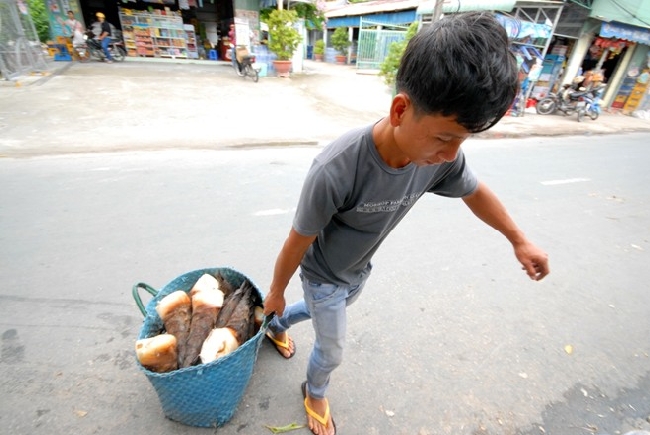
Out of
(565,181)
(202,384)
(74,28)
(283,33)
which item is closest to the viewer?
(202,384)

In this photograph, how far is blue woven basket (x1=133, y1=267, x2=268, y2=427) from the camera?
1298 millimetres

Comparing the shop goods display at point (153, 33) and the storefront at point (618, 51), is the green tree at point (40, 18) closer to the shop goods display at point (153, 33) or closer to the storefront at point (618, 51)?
the shop goods display at point (153, 33)

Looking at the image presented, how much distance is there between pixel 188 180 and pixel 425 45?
3682 millimetres

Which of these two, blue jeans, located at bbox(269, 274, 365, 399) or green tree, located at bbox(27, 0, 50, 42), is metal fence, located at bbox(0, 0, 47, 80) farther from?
blue jeans, located at bbox(269, 274, 365, 399)

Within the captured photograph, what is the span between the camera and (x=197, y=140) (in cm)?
555

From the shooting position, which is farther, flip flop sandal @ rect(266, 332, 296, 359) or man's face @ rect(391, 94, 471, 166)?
flip flop sandal @ rect(266, 332, 296, 359)

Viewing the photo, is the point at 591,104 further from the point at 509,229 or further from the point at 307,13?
the point at 509,229

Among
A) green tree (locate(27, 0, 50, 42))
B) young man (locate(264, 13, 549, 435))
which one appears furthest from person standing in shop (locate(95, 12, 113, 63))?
young man (locate(264, 13, 549, 435))

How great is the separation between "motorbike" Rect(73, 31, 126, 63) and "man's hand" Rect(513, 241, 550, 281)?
15006mm

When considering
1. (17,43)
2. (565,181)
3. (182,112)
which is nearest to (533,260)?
(565,181)

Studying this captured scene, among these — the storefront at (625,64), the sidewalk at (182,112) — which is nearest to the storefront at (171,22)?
the sidewalk at (182,112)

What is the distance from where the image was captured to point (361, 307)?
2.35m

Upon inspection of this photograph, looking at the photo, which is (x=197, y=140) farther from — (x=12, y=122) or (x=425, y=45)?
(x=425, y=45)

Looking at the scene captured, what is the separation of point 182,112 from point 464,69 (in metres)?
7.38
